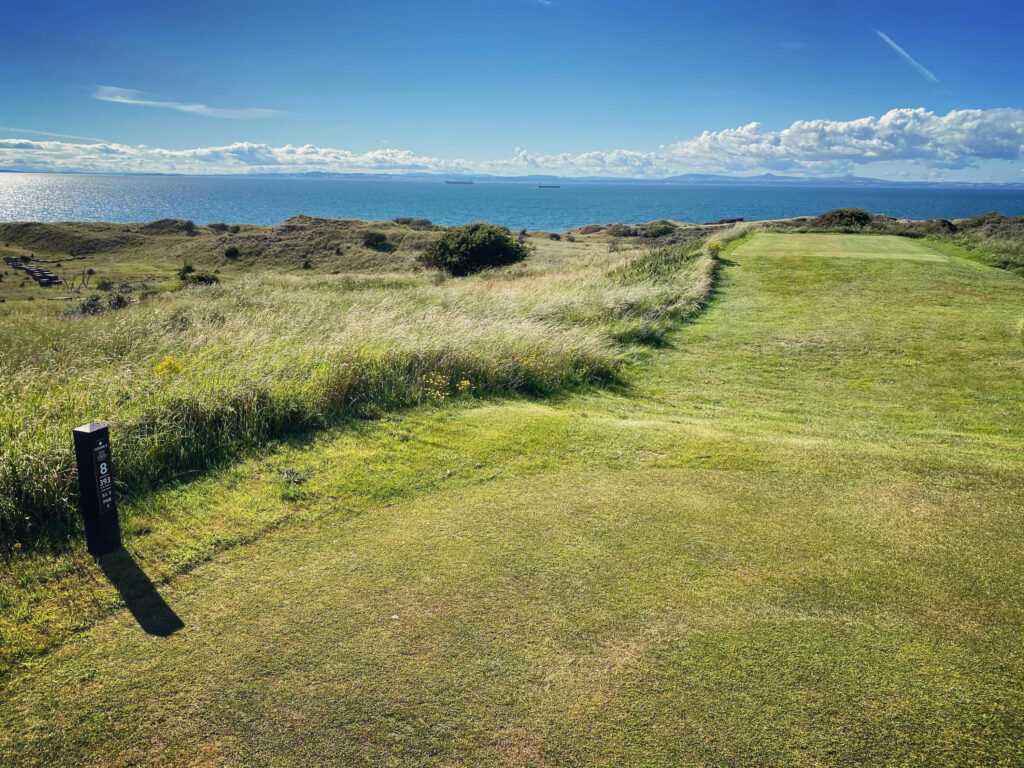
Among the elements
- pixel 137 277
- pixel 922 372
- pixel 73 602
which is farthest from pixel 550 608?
pixel 137 277

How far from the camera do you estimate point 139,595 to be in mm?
4309

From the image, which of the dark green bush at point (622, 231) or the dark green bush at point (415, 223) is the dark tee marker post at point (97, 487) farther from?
the dark green bush at point (415, 223)

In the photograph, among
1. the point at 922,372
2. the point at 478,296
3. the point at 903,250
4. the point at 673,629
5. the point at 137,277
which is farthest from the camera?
the point at 137,277

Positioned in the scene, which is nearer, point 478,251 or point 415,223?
point 478,251

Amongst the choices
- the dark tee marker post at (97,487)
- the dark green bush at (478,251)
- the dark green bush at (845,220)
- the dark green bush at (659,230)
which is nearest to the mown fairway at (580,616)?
the dark tee marker post at (97,487)

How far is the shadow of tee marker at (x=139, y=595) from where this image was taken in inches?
158

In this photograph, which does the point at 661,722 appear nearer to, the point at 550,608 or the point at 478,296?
the point at 550,608

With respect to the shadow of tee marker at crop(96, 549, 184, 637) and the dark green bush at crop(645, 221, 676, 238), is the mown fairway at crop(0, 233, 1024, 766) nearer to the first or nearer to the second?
the shadow of tee marker at crop(96, 549, 184, 637)

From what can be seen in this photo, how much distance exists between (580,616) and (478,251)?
35.2 meters

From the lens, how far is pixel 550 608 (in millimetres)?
4172

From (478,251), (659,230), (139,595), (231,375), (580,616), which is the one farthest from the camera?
(659,230)

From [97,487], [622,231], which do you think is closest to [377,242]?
[622,231]

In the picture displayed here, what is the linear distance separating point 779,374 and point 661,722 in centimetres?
1059

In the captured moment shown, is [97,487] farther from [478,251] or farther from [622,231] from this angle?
[622,231]
